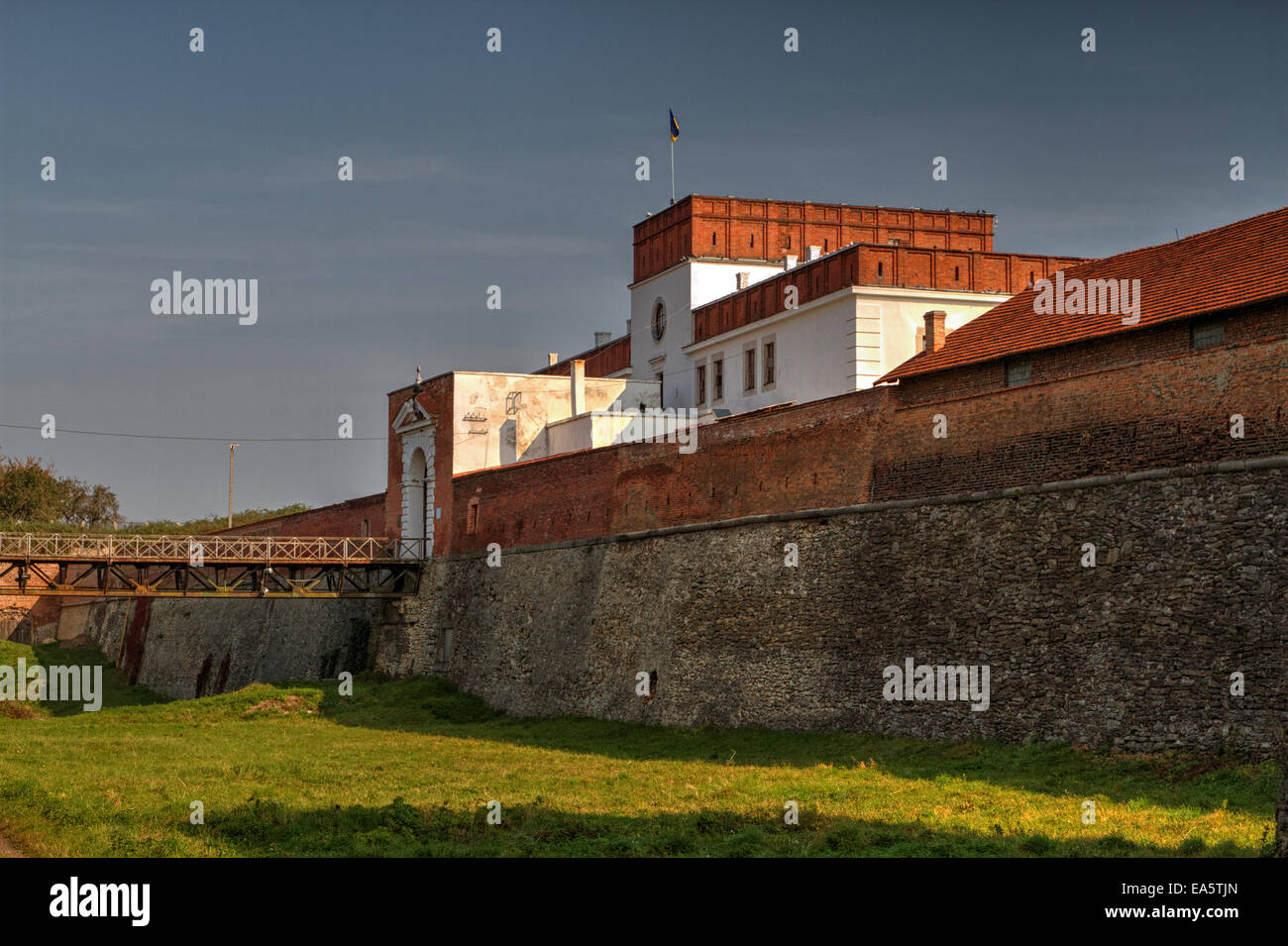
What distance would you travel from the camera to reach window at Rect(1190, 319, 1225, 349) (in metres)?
18.8

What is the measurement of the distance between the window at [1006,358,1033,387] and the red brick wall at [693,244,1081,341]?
32.3 ft

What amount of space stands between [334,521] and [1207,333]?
34348mm

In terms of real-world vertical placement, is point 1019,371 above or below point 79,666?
above

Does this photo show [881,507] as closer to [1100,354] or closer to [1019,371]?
[1019,371]

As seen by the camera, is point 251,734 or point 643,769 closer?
point 643,769

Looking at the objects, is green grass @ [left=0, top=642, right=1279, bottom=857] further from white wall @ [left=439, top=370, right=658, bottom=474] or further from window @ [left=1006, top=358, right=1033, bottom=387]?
white wall @ [left=439, top=370, right=658, bottom=474]

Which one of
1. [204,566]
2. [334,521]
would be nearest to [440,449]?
[204,566]

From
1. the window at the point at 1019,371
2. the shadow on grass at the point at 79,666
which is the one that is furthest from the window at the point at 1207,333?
the shadow on grass at the point at 79,666

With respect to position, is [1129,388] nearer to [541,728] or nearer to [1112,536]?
[1112,536]

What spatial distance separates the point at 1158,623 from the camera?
1822cm

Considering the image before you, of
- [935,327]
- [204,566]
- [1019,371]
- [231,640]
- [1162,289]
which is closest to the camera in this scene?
[1162,289]

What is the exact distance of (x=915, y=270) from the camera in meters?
32.0
